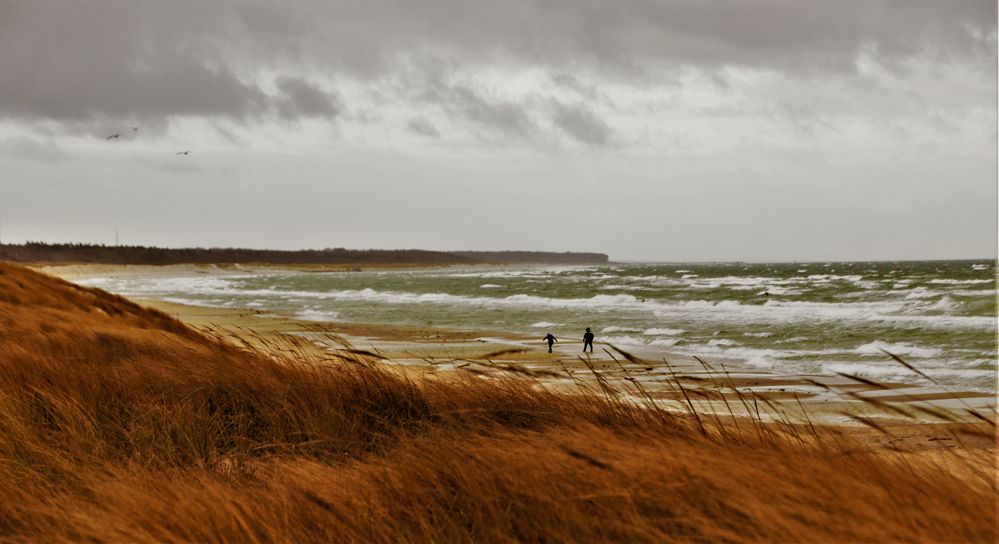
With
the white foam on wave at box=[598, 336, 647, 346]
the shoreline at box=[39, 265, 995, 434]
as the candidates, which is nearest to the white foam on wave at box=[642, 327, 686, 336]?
the white foam on wave at box=[598, 336, 647, 346]

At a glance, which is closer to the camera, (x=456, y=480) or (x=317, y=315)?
(x=456, y=480)

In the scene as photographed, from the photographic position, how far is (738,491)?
7.57 ft

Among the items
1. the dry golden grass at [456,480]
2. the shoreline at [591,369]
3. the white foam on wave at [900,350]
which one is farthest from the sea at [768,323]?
the dry golden grass at [456,480]

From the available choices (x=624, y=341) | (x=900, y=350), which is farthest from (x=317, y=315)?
(x=900, y=350)

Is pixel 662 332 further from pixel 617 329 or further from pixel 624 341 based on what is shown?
pixel 624 341

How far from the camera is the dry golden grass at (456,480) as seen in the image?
2.29 metres

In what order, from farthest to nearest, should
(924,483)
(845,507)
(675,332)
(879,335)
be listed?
(675,332), (879,335), (924,483), (845,507)

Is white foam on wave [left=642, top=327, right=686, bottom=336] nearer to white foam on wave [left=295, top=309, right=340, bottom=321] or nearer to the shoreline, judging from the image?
the shoreline

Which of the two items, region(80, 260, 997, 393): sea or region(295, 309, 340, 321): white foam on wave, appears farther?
region(295, 309, 340, 321): white foam on wave

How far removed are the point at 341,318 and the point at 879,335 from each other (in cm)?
1781

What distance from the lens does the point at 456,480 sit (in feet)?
8.97

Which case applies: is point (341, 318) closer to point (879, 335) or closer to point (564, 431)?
point (879, 335)

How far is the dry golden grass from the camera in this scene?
7.50ft

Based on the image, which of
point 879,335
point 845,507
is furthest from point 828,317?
point 845,507
